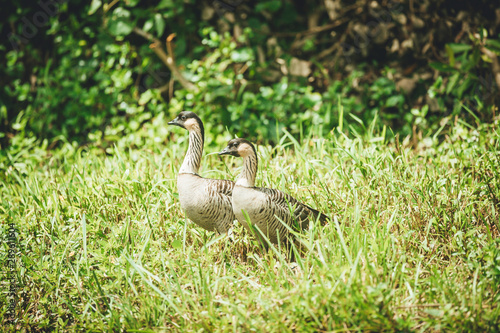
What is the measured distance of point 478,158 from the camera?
11.9ft

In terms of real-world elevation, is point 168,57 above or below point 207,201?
above

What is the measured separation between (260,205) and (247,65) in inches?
Result: 123

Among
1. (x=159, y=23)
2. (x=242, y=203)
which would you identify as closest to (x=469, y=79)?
(x=242, y=203)

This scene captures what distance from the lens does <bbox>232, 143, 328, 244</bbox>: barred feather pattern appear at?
9.06ft

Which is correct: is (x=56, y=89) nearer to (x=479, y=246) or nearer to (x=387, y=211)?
(x=387, y=211)

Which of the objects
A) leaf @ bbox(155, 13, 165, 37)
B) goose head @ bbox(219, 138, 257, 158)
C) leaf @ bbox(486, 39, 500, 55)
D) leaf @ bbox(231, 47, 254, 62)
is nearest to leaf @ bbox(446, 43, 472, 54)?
leaf @ bbox(486, 39, 500, 55)

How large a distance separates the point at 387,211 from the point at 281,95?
241 centimetres

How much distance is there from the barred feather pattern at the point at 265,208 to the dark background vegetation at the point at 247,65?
1.56 metres

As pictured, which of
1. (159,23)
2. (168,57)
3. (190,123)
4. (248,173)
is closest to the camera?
(248,173)

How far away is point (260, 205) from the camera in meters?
2.76

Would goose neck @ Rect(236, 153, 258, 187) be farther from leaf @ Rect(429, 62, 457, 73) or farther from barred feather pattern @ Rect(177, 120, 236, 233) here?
leaf @ Rect(429, 62, 457, 73)

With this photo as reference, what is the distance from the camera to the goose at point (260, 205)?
276 cm

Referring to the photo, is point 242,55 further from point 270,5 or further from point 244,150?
point 244,150

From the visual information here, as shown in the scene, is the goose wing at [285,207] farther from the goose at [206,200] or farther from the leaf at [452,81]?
the leaf at [452,81]
